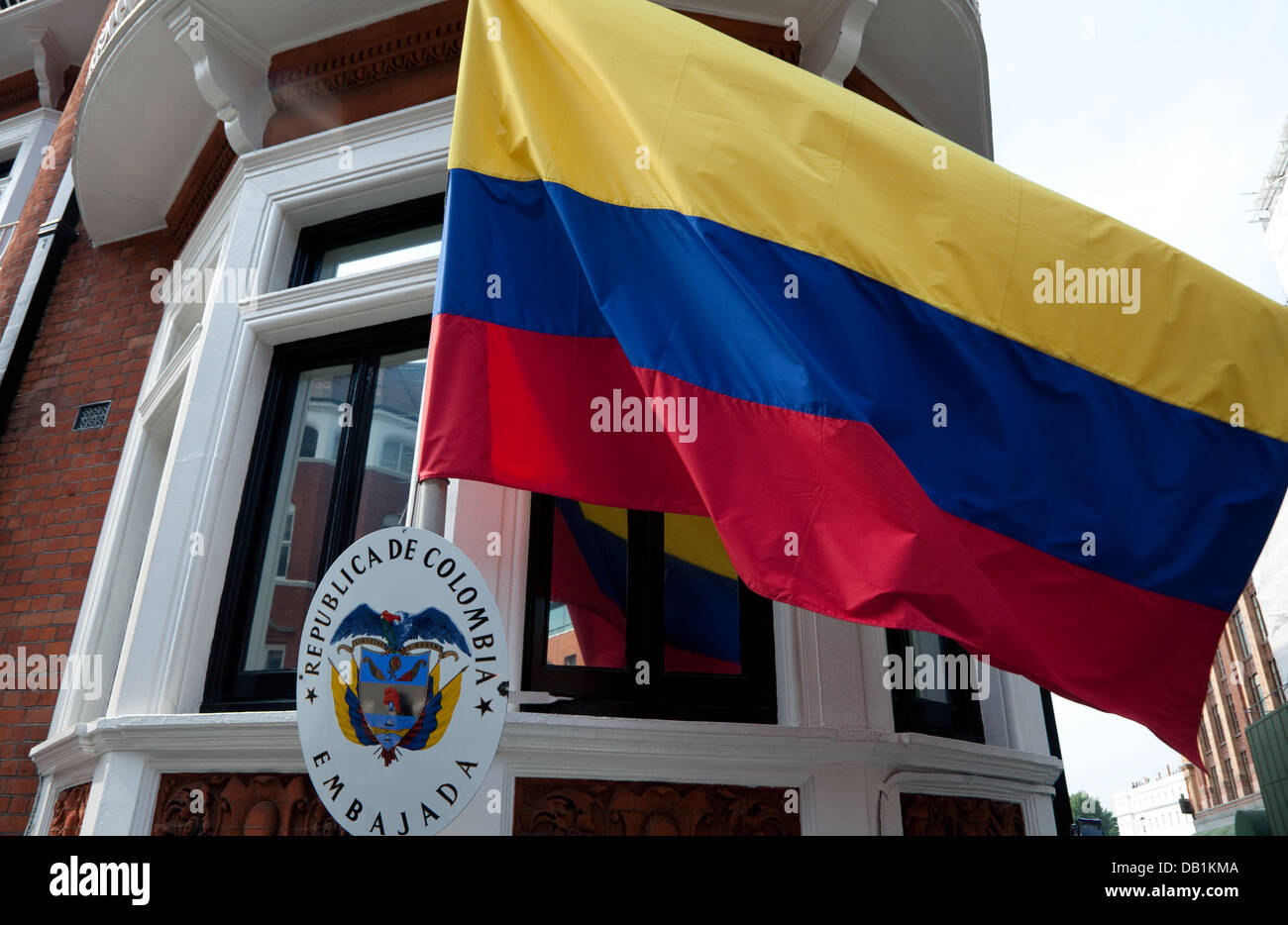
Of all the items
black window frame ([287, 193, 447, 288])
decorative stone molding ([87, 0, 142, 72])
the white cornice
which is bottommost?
the white cornice

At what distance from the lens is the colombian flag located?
2.64 m

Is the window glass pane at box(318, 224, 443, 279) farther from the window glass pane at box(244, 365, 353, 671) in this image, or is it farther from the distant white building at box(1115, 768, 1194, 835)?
the distant white building at box(1115, 768, 1194, 835)

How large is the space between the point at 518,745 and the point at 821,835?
116 cm

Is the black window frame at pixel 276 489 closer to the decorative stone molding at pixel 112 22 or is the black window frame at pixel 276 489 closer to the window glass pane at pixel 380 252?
the window glass pane at pixel 380 252

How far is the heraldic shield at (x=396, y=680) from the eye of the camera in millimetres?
2359

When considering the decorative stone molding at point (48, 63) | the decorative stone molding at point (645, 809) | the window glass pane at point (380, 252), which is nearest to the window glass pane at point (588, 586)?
the decorative stone molding at point (645, 809)

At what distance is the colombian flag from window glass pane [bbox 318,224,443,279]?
1.57 metres

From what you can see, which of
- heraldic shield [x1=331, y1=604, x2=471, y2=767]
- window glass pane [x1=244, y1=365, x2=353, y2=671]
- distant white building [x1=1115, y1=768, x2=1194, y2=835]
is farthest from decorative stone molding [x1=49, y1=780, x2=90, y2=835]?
distant white building [x1=1115, y1=768, x2=1194, y2=835]

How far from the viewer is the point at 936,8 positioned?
16.4 feet

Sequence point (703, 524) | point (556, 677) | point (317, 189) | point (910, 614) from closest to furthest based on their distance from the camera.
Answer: point (910, 614) → point (556, 677) → point (703, 524) → point (317, 189)

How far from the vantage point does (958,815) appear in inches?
154

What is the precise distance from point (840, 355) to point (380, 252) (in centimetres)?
291
